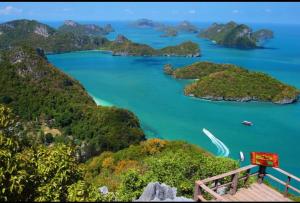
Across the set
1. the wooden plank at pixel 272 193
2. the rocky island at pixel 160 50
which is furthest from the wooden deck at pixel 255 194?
the rocky island at pixel 160 50

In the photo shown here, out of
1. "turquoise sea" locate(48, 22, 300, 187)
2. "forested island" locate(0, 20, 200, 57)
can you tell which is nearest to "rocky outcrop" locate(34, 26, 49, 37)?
"forested island" locate(0, 20, 200, 57)

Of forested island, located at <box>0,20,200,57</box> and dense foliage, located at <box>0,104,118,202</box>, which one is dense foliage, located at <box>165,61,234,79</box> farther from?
dense foliage, located at <box>0,104,118,202</box>

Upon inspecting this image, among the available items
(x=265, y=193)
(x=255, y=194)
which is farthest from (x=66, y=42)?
(x=265, y=193)

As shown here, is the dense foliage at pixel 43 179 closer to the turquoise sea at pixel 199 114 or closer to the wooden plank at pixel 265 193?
the wooden plank at pixel 265 193

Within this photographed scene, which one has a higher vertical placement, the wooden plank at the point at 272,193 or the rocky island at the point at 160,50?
the wooden plank at the point at 272,193

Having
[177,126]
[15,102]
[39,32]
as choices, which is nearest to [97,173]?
[177,126]

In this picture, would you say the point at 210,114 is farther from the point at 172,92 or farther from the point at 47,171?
the point at 47,171
